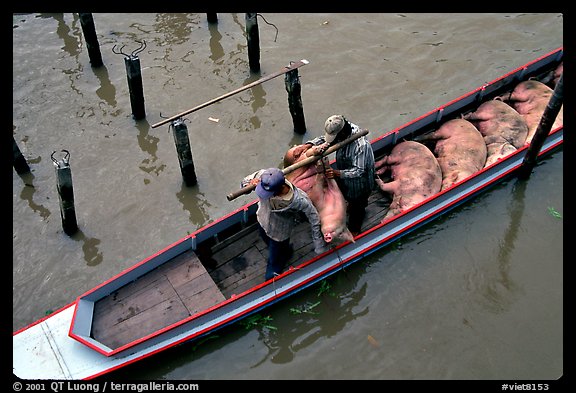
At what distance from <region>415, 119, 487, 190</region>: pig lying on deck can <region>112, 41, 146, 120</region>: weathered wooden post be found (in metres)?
5.34

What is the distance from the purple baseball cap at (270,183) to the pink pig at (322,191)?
1.00 metres

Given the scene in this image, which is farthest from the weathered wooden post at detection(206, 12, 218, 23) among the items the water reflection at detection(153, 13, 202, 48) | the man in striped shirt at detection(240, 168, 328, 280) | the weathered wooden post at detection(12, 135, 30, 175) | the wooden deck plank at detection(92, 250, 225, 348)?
the wooden deck plank at detection(92, 250, 225, 348)

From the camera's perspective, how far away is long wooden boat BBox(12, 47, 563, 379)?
7297 mm

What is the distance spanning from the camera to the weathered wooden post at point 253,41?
11.4m

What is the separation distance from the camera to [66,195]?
8.81 meters

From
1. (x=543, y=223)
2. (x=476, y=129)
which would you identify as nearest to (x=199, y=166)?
(x=476, y=129)

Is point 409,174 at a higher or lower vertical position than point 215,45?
lower

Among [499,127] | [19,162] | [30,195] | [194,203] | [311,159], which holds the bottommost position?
[194,203]

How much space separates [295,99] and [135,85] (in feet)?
10.1

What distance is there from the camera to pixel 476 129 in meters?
10.3

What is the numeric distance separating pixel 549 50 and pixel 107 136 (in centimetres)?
979

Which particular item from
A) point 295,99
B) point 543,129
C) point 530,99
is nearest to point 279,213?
point 295,99

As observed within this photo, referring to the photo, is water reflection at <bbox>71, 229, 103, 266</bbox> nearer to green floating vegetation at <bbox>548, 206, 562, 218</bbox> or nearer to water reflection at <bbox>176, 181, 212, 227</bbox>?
water reflection at <bbox>176, 181, 212, 227</bbox>

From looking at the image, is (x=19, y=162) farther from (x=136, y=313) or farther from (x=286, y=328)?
(x=286, y=328)
